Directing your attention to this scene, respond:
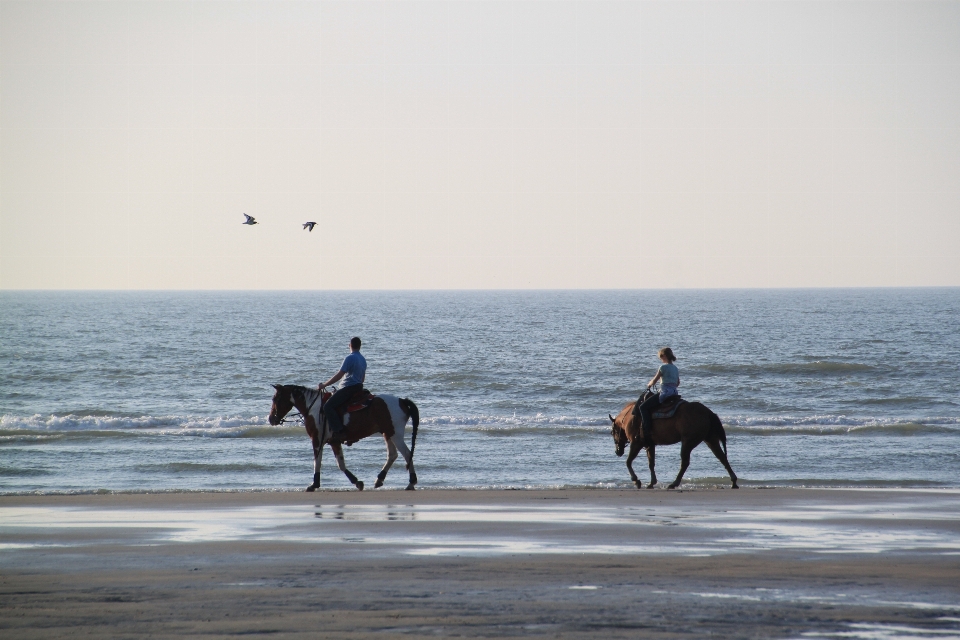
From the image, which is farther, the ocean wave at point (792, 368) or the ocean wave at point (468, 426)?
the ocean wave at point (792, 368)

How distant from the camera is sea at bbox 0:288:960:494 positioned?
2050 centimetres

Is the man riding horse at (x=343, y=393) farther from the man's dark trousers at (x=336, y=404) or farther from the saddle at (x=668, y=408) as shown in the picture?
the saddle at (x=668, y=408)

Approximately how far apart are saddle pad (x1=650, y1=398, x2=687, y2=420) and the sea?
2.44 metres

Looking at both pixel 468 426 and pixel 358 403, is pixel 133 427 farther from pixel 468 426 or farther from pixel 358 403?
pixel 358 403

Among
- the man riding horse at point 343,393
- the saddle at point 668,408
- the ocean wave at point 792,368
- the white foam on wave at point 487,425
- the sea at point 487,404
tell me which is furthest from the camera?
the ocean wave at point 792,368

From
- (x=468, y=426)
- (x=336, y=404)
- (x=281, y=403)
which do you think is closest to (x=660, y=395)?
(x=336, y=404)

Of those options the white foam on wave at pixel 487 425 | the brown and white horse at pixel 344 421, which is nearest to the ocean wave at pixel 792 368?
the white foam on wave at pixel 487 425

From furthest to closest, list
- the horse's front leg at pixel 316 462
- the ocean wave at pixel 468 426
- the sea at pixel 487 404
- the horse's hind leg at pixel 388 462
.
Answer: the ocean wave at pixel 468 426 < the sea at pixel 487 404 < the horse's hind leg at pixel 388 462 < the horse's front leg at pixel 316 462

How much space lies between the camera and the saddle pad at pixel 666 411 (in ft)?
51.4

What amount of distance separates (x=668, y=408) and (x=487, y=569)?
7723mm

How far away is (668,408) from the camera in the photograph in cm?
1572

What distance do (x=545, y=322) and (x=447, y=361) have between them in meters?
48.3

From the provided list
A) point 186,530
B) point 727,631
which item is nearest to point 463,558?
point 727,631

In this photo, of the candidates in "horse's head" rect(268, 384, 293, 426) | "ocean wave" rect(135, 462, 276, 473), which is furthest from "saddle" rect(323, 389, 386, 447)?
"ocean wave" rect(135, 462, 276, 473)
